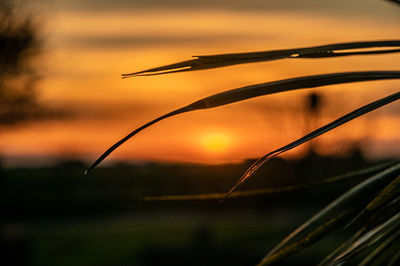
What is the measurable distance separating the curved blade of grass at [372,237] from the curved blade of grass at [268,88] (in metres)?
0.23

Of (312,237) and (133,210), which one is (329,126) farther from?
(133,210)

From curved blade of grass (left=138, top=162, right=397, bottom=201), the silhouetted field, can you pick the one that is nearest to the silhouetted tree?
the silhouetted field

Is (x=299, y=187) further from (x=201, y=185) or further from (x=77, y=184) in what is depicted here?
(x=77, y=184)

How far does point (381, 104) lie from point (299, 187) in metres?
0.35

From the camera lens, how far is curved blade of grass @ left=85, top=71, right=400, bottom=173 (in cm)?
100

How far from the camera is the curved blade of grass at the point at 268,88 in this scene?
1.00m

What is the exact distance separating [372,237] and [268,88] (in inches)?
12.2

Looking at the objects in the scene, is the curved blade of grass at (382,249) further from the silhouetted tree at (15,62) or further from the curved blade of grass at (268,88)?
the silhouetted tree at (15,62)

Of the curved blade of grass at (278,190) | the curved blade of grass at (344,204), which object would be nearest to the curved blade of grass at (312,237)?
the curved blade of grass at (344,204)

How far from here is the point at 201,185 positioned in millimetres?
18906

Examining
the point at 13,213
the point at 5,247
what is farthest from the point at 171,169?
the point at 5,247

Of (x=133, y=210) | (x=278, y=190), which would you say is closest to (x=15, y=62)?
(x=133, y=210)

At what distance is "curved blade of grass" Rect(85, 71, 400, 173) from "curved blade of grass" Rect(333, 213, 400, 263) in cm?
23

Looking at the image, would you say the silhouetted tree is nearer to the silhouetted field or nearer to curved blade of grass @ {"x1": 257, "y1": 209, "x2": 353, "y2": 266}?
the silhouetted field
